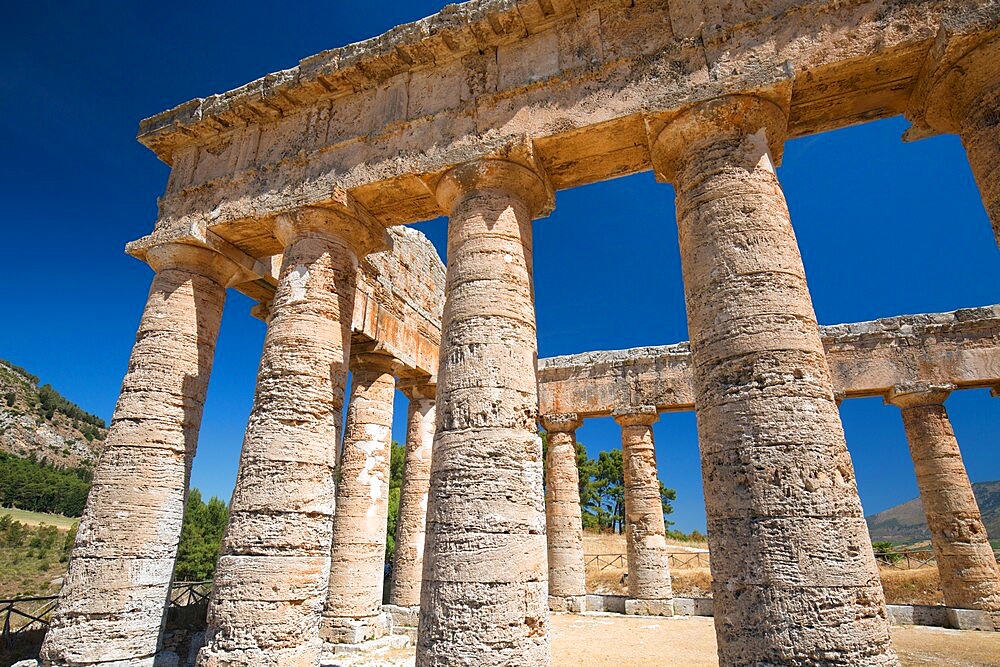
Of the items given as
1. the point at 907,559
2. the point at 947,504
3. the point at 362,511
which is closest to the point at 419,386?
the point at 362,511

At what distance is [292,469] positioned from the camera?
699 centimetres

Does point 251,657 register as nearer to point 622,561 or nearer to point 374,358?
point 374,358

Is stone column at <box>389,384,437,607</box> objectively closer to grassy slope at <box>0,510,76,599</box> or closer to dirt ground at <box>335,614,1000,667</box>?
dirt ground at <box>335,614,1000,667</box>

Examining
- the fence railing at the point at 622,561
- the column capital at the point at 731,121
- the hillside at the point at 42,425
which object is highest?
the hillside at the point at 42,425

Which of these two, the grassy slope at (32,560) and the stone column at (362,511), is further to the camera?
the grassy slope at (32,560)

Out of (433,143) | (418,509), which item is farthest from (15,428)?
(433,143)

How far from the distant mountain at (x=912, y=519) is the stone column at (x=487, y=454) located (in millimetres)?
111112

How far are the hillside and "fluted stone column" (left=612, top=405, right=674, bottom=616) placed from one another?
74.3m

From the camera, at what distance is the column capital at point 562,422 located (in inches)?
689

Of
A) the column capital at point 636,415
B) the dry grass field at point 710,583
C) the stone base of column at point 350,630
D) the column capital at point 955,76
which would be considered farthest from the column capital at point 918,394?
the stone base of column at point 350,630

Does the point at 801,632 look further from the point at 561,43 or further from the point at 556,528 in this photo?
the point at 556,528

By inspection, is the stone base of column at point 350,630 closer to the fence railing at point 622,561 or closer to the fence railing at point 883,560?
the fence railing at point 883,560

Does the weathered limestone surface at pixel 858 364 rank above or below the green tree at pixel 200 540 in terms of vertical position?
above

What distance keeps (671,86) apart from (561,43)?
192 cm
